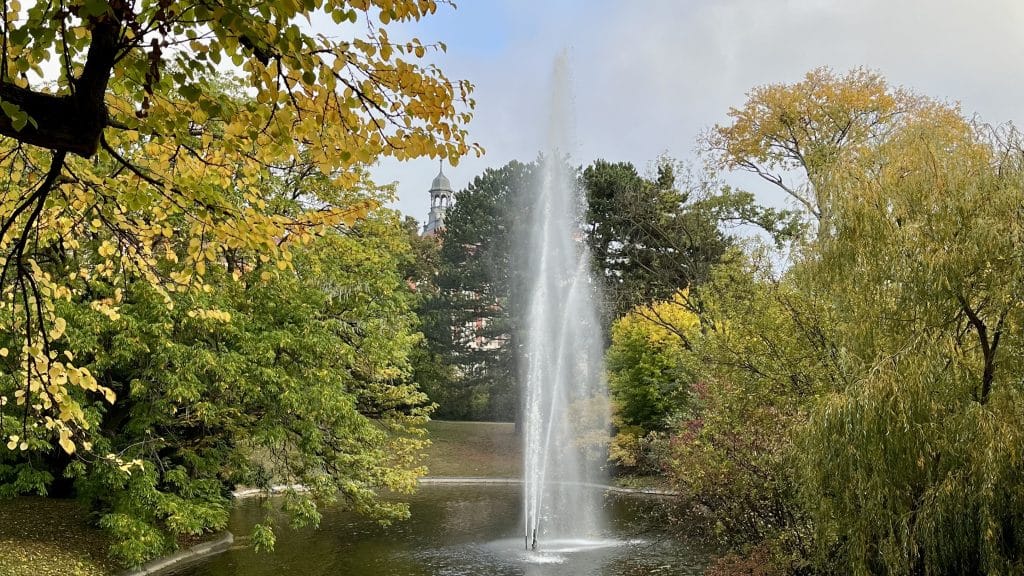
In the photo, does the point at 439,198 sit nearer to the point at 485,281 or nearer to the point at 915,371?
the point at 485,281

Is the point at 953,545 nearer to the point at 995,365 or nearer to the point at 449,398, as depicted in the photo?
the point at 995,365

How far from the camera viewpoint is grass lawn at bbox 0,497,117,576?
33.1ft

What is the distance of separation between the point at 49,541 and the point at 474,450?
2467cm

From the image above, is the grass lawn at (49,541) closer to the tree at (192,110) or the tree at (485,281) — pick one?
the tree at (192,110)

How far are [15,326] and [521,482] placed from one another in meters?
27.2

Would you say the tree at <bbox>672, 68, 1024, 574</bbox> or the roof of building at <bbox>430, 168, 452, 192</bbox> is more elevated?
the roof of building at <bbox>430, 168, 452, 192</bbox>

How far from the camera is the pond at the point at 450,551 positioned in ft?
42.8

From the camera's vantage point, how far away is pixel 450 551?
1498cm

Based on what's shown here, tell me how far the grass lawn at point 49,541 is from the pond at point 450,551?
1491 millimetres

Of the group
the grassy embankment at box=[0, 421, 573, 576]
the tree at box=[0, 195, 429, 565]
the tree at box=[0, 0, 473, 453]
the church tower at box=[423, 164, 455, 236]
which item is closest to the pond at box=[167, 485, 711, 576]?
the tree at box=[0, 195, 429, 565]

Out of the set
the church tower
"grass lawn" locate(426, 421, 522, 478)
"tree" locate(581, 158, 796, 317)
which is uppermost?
the church tower

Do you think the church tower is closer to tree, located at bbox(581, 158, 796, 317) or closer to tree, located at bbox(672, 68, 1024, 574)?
tree, located at bbox(581, 158, 796, 317)

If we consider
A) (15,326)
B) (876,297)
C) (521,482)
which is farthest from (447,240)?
(15,326)

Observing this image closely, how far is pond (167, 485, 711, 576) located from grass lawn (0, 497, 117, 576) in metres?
1.49
